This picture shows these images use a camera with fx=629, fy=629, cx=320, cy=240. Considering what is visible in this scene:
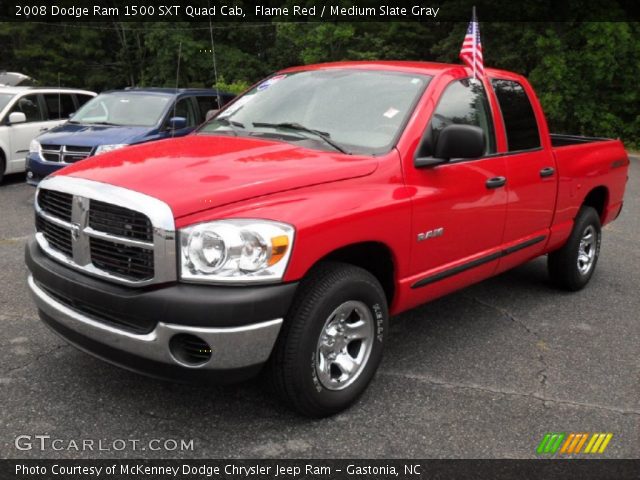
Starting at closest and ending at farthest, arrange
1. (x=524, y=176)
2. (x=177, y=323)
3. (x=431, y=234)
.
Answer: (x=177, y=323) → (x=431, y=234) → (x=524, y=176)

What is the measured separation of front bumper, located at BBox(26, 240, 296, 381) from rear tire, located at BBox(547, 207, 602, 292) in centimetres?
339

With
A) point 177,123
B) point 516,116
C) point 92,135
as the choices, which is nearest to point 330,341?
point 516,116

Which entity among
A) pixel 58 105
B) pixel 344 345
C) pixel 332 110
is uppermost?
pixel 332 110

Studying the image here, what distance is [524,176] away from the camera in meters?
4.43

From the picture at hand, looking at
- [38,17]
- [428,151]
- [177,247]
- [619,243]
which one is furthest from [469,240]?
[38,17]

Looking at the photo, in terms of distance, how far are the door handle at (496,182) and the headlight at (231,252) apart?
6.07 feet

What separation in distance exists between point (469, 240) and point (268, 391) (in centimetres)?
167

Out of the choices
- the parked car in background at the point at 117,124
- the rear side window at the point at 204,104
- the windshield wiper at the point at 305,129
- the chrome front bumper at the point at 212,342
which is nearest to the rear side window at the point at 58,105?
the parked car in background at the point at 117,124

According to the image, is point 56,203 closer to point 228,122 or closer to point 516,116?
point 228,122

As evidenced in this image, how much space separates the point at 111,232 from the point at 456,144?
1873 millimetres

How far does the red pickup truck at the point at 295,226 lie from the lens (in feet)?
9.01

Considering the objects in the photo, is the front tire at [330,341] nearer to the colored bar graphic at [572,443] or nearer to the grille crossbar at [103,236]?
the grille crossbar at [103,236]

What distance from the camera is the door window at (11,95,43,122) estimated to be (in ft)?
35.1

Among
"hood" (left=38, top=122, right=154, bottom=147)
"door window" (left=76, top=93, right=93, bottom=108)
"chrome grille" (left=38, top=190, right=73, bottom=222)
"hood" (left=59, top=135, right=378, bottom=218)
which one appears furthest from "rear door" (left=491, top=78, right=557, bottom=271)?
"door window" (left=76, top=93, right=93, bottom=108)
